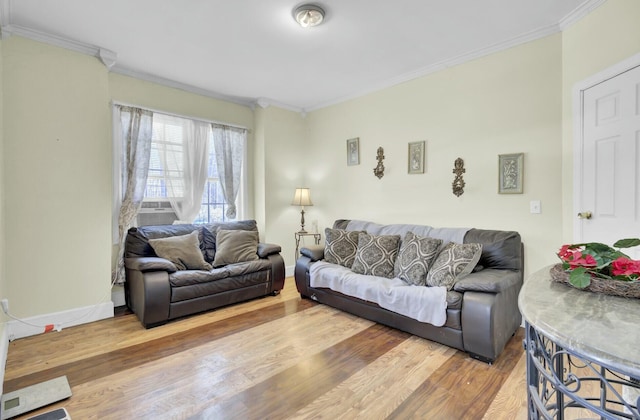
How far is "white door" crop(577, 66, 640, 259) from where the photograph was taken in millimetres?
2043

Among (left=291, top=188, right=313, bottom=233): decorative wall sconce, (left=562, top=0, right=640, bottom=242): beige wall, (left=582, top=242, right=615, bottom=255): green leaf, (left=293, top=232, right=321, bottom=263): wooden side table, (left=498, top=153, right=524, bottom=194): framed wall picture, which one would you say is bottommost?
(left=293, top=232, right=321, bottom=263): wooden side table

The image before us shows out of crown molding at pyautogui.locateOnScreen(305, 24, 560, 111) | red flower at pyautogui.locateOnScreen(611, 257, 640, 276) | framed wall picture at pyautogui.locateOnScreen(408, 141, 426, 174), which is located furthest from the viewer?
framed wall picture at pyautogui.locateOnScreen(408, 141, 426, 174)

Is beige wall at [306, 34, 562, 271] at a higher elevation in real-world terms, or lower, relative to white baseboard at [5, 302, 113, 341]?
higher

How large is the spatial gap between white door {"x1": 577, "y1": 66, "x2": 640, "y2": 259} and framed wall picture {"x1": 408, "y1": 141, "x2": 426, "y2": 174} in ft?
4.67

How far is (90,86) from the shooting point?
2.96 m

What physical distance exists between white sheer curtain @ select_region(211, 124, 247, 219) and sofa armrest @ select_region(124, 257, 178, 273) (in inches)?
56.5

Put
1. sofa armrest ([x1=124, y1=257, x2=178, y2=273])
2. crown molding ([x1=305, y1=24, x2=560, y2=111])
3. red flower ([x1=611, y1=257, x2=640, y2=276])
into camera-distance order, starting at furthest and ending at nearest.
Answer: sofa armrest ([x1=124, y1=257, x2=178, y2=273]), crown molding ([x1=305, y1=24, x2=560, y2=111]), red flower ([x1=611, y1=257, x2=640, y2=276])

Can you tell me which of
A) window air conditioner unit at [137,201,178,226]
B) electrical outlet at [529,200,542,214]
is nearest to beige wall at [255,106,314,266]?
window air conditioner unit at [137,201,178,226]

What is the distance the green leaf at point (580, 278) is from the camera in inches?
38.0

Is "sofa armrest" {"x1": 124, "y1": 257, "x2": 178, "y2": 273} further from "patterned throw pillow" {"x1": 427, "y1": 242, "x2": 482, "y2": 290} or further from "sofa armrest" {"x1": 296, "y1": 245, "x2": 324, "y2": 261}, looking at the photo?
"patterned throw pillow" {"x1": 427, "y1": 242, "x2": 482, "y2": 290}

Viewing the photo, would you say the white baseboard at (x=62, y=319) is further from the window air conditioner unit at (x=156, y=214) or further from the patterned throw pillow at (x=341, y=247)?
the patterned throw pillow at (x=341, y=247)

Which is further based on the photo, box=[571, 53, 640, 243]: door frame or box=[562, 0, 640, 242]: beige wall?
box=[571, 53, 640, 243]: door frame

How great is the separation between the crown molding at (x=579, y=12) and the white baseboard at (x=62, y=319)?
4.79 meters

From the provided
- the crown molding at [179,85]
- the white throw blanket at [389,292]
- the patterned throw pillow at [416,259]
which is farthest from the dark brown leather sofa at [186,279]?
the crown molding at [179,85]
